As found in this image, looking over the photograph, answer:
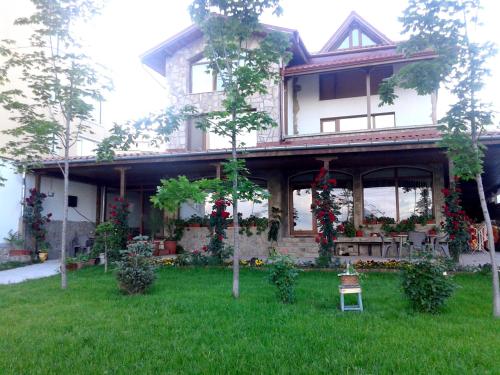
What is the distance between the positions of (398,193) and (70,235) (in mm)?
11072

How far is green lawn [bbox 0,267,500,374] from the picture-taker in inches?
135

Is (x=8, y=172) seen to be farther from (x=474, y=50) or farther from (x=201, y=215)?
(x=474, y=50)

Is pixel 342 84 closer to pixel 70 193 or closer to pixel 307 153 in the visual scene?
pixel 307 153

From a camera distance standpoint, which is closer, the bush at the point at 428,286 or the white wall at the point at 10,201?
the bush at the point at 428,286

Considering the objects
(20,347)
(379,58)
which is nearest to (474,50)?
(20,347)

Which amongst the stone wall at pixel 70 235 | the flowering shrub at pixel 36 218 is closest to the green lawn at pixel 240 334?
the flowering shrub at pixel 36 218

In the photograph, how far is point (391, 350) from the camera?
3.71 meters

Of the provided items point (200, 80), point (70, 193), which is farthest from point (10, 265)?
point (200, 80)

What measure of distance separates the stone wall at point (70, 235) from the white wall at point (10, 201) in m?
1.18

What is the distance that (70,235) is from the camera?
14070 mm

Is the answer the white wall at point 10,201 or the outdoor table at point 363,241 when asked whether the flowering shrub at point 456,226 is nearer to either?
the outdoor table at point 363,241

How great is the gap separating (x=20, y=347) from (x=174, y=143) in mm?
10791

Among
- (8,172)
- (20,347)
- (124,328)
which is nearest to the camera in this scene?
(20,347)

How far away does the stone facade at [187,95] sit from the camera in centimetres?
1351
